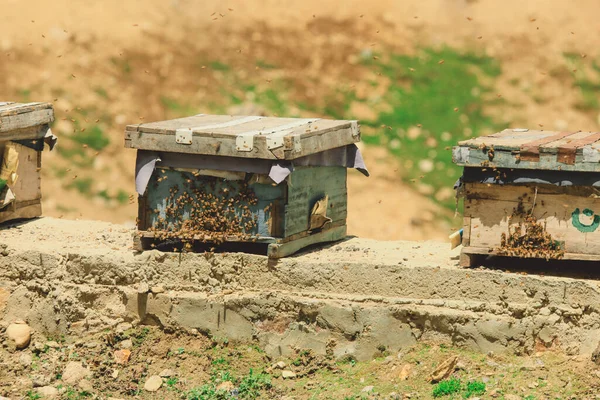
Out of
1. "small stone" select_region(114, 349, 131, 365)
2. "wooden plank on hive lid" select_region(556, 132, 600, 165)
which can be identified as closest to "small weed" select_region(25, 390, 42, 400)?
"small stone" select_region(114, 349, 131, 365)

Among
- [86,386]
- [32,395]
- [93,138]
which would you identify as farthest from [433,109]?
[32,395]

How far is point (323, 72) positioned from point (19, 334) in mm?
8816

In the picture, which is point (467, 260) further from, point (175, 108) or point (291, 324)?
point (175, 108)

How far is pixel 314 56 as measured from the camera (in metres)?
18.9

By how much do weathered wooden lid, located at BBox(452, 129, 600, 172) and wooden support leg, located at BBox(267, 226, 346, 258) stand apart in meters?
1.70

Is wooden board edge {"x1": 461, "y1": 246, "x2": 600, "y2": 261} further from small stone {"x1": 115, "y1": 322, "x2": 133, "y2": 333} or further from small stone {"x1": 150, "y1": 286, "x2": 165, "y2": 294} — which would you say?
small stone {"x1": 115, "y1": 322, "x2": 133, "y2": 333}

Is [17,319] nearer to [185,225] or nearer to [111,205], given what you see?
[185,225]

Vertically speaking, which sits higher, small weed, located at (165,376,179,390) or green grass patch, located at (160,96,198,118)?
green grass patch, located at (160,96,198,118)

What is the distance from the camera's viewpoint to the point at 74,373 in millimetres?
10445

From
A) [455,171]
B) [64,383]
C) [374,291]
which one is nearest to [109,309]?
[64,383]

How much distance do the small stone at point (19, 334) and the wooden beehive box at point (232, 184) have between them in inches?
52.3

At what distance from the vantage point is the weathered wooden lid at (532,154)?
9.78 m

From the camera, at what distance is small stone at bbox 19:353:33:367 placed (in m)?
10.7

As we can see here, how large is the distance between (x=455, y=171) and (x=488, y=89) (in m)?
2.05
